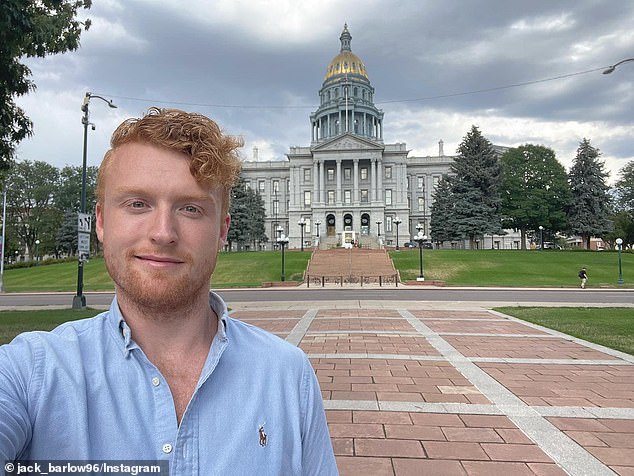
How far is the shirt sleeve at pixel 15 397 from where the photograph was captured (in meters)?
0.99

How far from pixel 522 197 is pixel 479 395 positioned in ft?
200

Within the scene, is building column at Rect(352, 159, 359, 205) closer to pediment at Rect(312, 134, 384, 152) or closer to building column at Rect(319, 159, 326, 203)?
pediment at Rect(312, 134, 384, 152)

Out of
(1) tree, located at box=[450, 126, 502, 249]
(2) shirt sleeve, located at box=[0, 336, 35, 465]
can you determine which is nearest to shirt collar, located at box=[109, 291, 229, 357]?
(2) shirt sleeve, located at box=[0, 336, 35, 465]

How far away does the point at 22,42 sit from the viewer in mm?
8500

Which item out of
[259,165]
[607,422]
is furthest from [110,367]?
[259,165]

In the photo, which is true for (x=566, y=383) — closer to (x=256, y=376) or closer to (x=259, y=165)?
(x=256, y=376)

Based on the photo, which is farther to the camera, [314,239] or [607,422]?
[314,239]

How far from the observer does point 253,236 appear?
62969 millimetres

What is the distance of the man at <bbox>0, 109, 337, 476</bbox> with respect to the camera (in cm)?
115

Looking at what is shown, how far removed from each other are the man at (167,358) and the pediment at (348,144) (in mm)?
75781

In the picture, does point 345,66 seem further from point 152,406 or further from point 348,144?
point 152,406

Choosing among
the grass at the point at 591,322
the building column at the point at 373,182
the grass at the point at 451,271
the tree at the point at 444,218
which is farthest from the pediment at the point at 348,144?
the grass at the point at 591,322

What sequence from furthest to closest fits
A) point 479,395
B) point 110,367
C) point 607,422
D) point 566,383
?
point 566,383 < point 479,395 < point 607,422 < point 110,367

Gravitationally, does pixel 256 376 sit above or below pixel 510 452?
above
